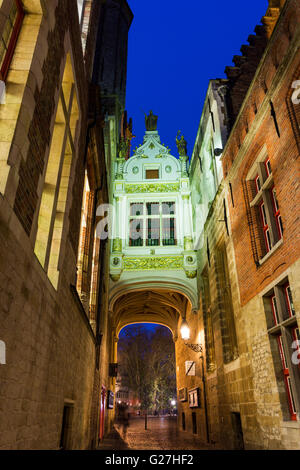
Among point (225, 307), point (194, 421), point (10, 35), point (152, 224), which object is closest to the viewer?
point (10, 35)

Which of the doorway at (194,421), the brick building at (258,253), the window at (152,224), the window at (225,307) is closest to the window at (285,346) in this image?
the brick building at (258,253)

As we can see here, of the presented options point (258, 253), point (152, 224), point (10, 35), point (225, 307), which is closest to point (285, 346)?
point (258, 253)

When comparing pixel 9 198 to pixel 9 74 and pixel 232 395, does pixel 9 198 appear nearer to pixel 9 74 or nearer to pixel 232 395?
pixel 9 74

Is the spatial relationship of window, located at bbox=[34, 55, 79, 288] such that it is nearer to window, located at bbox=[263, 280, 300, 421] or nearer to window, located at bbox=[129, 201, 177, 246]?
window, located at bbox=[263, 280, 300, 421]

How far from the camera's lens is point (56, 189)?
5254 millimetres

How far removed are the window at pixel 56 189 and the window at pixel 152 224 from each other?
373 inches

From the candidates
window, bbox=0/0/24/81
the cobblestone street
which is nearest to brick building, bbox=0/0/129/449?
window, bbox=0/0/24/81

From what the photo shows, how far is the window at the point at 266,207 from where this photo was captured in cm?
730

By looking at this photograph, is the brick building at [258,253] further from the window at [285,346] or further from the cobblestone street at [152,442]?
the cobblestone street at [152,442]

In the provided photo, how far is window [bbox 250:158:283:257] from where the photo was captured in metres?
7.30

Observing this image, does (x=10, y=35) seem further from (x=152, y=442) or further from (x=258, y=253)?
(x=152, y=442)

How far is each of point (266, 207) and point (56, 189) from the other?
187 inches

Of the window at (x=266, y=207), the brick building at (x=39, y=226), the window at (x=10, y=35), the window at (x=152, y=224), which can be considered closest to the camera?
the brick building at (x=39, y=226)

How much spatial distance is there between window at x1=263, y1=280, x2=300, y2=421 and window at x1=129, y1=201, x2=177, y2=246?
912 centimetres
